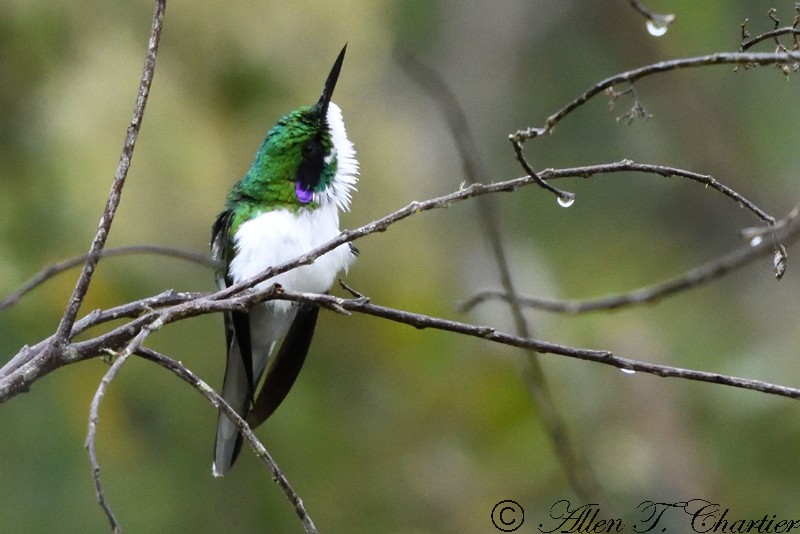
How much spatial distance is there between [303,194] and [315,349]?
1.85 meters

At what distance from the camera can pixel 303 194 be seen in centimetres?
322

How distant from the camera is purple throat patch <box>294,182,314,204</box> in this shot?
3205 millimetres

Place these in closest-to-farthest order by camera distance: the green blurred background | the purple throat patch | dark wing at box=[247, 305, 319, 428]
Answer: dark wing at box=[247, 305, 319, 428]
the purple throat patch
the green blurred background

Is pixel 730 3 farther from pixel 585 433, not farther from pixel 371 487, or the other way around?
pixel 371 487

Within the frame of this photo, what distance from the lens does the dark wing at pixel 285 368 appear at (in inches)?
104

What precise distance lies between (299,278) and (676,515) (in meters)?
2.03

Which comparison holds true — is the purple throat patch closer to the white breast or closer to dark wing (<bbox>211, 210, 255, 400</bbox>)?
the white breast

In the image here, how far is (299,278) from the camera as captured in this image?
3082 millimetres

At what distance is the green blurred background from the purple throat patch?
1.07m

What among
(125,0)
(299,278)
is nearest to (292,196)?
(299,278)

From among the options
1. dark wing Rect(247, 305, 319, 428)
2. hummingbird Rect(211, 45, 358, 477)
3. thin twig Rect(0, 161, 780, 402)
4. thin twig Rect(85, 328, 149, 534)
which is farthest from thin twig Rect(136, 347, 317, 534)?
hummingbird Rect(211, 45, 358, 477)
